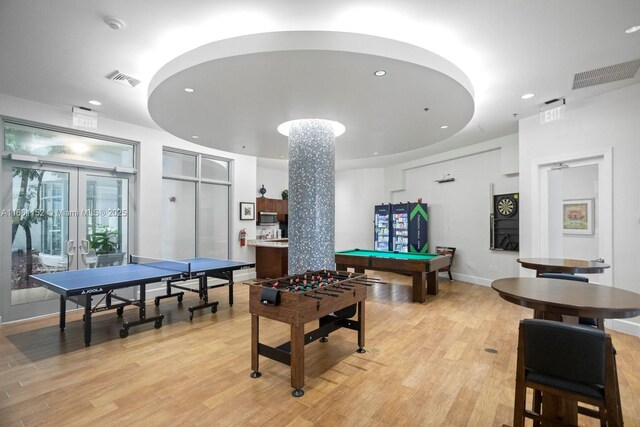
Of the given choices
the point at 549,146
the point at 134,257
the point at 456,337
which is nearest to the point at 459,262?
the point at 549,146

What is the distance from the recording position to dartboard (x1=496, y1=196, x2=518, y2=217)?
619 centimetres

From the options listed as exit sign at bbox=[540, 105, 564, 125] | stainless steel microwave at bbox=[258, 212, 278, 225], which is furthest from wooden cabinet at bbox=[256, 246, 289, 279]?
exit sign at bbox=[540, 105, 564, 125]

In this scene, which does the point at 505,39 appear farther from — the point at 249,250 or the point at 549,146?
the point at 249,250

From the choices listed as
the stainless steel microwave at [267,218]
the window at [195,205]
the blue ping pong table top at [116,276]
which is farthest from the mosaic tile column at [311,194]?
the stainless steel microwave at [267,218]

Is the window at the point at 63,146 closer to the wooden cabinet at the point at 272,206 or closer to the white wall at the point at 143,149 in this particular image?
the white wall at the point at 143,149

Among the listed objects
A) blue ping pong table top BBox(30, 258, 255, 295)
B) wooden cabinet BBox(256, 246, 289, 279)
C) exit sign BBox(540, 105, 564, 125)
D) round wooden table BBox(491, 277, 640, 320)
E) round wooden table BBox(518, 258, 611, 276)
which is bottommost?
wooden cabinet BBox(256, 246, 289, 279)

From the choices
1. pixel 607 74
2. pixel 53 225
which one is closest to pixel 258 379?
pixel 53 225

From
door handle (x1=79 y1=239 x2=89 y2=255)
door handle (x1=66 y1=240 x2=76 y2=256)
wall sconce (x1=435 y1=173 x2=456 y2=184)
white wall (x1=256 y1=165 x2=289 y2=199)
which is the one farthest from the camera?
white wall (x1=256 y1=165 x2=289 y2=199)

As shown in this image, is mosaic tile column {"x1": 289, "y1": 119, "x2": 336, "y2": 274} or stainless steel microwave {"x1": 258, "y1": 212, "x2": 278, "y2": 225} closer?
mosaic tile column {"x1": 289, "y1": 119, "x2": 336, "y2": 274}

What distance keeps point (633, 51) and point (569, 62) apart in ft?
1.69

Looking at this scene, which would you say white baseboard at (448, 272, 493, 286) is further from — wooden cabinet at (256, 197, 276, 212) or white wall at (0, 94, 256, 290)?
white wall at (0, 94, 256, 290)

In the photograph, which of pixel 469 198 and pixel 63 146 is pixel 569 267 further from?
pixel 63 146

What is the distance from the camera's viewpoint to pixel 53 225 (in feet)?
15.6

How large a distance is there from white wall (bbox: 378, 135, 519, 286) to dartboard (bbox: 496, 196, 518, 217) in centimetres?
20
